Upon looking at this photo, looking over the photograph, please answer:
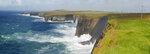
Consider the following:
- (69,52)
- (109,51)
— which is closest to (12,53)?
(69,52)

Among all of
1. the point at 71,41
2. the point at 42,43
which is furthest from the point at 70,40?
the point at 42,43

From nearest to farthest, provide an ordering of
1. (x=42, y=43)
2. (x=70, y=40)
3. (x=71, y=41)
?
1. (x=42, y=43)
2. (x=71, y=41)
3. (x=70, y=40)

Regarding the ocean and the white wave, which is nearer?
the white wave

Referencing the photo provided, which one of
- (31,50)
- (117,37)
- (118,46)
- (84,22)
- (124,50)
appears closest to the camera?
(124,50)

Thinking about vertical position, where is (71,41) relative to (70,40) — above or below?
above

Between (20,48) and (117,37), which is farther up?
(117,37)

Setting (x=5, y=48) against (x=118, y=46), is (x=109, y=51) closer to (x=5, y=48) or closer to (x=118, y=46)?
(x=118, y=46)

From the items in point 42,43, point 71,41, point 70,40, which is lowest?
point 70,40

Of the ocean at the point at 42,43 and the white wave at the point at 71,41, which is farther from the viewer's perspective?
the ocean at the point at 42,43

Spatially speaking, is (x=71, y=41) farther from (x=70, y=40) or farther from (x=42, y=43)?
(x=42, y=43)

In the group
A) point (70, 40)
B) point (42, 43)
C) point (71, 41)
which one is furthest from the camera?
point (70, 40)

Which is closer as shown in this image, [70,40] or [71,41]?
[71,41]
